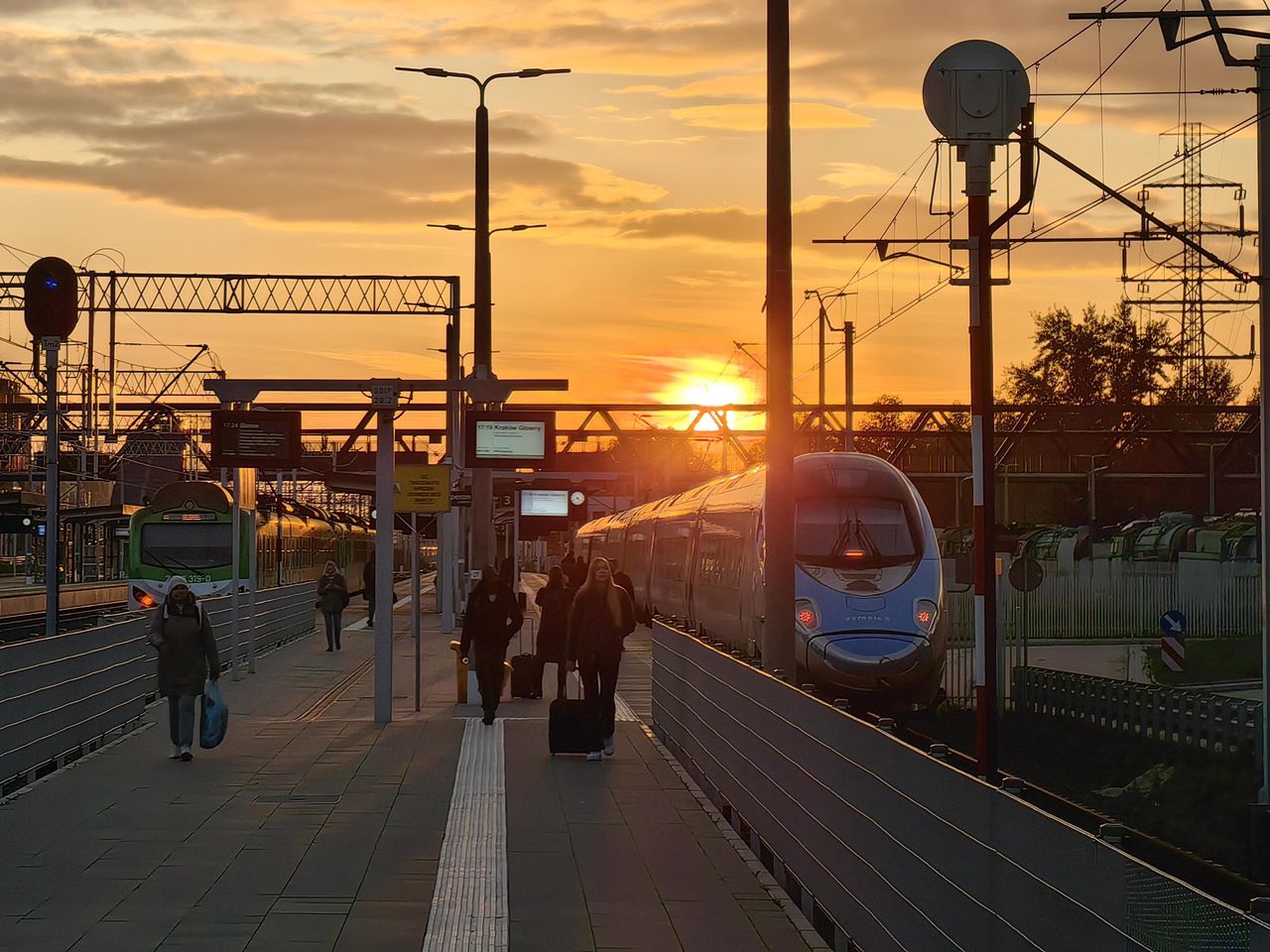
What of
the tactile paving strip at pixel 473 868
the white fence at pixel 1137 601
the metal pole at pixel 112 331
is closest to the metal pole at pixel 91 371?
the metal pole at pixel 112 331

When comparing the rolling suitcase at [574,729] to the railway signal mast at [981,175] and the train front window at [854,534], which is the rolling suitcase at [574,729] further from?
the train front window at [854,534]

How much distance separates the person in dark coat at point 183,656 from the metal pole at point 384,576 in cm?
352

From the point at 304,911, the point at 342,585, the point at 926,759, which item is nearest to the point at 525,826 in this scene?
the point at 304,911

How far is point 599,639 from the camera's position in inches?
704

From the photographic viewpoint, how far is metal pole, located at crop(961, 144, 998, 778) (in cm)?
1446

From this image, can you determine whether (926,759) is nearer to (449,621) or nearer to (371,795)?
(371,795)

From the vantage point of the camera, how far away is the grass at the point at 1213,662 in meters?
34.4

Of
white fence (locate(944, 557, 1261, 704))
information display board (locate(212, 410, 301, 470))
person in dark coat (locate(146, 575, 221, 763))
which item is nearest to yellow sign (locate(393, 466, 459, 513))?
information display board (locate(212, 410, 301, 470))

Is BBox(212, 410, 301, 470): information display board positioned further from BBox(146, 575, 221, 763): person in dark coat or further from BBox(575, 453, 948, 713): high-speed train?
BBox(575, 453, 948, 713): high-speed train

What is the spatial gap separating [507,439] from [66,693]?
8285 millimetres


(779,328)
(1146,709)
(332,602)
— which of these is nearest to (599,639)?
(779,328)

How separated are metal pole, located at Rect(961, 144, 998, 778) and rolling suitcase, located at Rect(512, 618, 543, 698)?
33.3 feet

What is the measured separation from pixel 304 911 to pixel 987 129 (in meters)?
8.45

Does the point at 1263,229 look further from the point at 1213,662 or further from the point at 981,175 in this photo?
the point at 1213,662
